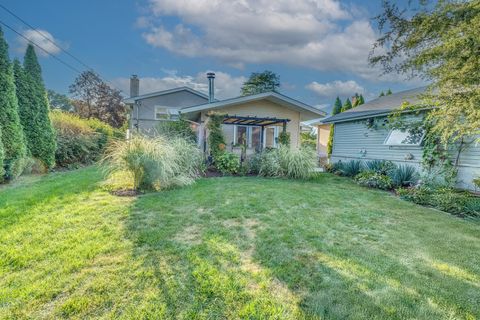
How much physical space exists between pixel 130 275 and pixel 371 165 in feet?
33.2

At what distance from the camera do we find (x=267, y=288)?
2.40 metres

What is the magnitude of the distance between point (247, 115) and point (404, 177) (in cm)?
677

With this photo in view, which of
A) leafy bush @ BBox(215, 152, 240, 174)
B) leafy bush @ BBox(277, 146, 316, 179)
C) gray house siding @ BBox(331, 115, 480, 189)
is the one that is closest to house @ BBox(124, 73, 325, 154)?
leafy bush @ BBox(215, 152, 240, 174)

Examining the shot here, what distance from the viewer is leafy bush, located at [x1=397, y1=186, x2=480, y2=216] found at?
5613mm

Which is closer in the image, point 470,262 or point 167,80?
point 470,262

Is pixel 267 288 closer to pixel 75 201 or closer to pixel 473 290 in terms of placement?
pixel 473 290

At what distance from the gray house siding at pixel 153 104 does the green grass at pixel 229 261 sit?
12795 millimetres

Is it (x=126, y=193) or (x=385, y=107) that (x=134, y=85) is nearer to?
(x=126, y=193)

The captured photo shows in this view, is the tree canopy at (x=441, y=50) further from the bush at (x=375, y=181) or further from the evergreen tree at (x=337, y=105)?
the evergreen tree at (x=337, y=105)

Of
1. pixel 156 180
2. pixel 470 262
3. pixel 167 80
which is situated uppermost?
pixel 167 80

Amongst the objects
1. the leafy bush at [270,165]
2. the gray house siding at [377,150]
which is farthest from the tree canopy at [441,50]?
the leafy bush at [270,165]

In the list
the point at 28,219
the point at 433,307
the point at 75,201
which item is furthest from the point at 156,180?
the point at 433,307

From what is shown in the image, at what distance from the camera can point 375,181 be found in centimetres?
855

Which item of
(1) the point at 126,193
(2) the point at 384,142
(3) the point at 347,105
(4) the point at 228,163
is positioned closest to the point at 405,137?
(2) the point at 384,142
